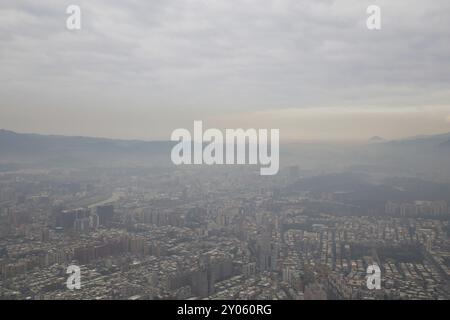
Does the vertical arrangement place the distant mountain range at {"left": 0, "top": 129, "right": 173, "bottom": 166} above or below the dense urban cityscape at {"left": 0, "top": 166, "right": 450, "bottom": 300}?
above

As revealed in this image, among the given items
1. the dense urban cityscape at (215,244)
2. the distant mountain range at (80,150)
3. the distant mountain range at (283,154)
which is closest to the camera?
the dense urban cityscape at (215,244)

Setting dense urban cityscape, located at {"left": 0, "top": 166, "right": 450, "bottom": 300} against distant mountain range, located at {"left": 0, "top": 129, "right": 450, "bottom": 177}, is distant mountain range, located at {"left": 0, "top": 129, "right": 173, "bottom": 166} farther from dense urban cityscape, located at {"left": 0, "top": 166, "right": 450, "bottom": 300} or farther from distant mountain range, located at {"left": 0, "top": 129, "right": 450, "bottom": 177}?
dense urban cityscape, located at {"left": 0, "top": 166, "right": 450, "bottom": 300}

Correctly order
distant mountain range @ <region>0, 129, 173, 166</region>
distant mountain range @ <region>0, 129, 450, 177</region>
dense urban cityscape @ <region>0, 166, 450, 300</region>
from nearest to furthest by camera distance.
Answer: dense urban cityscape @ <region>0, 166, 450, 300</region> → distant mountain range @ <region>0, 129, 450, 177</region> → distant mountain range @ <region>0, 129, 173, 166</region>

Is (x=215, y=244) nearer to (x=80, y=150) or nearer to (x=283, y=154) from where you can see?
(x=283, y=154)

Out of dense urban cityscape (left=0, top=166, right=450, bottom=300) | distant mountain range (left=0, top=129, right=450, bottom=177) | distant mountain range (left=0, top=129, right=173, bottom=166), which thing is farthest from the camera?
distant mountain range (left=0, top=129, right=173, bottom=166)

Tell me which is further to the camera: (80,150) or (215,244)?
(80,150)

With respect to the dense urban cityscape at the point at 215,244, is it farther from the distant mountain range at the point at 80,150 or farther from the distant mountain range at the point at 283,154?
the distant mountain range at the point at 80,150

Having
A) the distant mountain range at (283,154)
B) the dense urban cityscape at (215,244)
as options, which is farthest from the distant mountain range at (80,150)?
the dense urban cityscape at (215,244)

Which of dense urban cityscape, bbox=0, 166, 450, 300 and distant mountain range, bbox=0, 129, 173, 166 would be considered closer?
dense urban cityscape, bbox=0, 166, 450, 300

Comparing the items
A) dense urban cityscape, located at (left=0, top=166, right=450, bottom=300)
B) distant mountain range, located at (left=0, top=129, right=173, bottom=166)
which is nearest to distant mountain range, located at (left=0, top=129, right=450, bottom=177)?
distant mountain range, located at (left=0, top=129, right=173, bottom=166)

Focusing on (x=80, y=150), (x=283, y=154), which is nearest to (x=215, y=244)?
(x=283, y=154)

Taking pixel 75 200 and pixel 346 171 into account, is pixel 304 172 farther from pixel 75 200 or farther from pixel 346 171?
pixel 75 200
